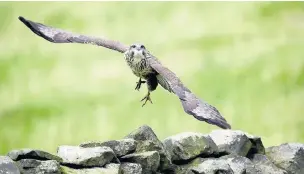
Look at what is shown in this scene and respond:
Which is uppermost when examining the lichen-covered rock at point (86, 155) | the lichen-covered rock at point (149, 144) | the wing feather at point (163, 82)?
the wing feather at point (163, 82)

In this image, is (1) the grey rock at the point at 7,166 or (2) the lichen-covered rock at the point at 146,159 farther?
(2) the lichen-covered rock at the point at 146,159

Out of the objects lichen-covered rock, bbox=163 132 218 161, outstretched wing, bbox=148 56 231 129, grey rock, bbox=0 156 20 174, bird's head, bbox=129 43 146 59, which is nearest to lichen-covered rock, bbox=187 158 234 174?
lichen-covered rock, bbox=163 132 218 161

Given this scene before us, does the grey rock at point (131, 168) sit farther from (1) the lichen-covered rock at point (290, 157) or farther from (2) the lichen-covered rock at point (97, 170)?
(1) the lichen-covered rock at point (290, 157)

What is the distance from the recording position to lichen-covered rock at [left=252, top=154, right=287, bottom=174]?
338 inches

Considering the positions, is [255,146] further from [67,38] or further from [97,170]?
[67,38]

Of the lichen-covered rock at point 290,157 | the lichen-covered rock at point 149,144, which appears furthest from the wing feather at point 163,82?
the lichen-covered rock at point 290,157

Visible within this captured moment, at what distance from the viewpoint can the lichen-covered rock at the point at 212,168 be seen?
25.5 feet

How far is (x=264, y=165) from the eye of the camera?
28.5 feet

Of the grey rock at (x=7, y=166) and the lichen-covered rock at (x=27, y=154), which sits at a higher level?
the lichen-covered rock at (x=27, y=154)

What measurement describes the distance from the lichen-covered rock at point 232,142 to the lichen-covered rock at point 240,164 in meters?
0.16

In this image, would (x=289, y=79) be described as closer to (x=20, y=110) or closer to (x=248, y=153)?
(x=248, y=153)

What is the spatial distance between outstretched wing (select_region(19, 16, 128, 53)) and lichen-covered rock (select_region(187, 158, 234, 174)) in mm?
1583

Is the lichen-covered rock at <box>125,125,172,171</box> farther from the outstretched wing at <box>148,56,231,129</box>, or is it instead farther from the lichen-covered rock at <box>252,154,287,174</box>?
the lichen-covered rock at <box>252,154,287,174</box>

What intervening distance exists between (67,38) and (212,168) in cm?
220
